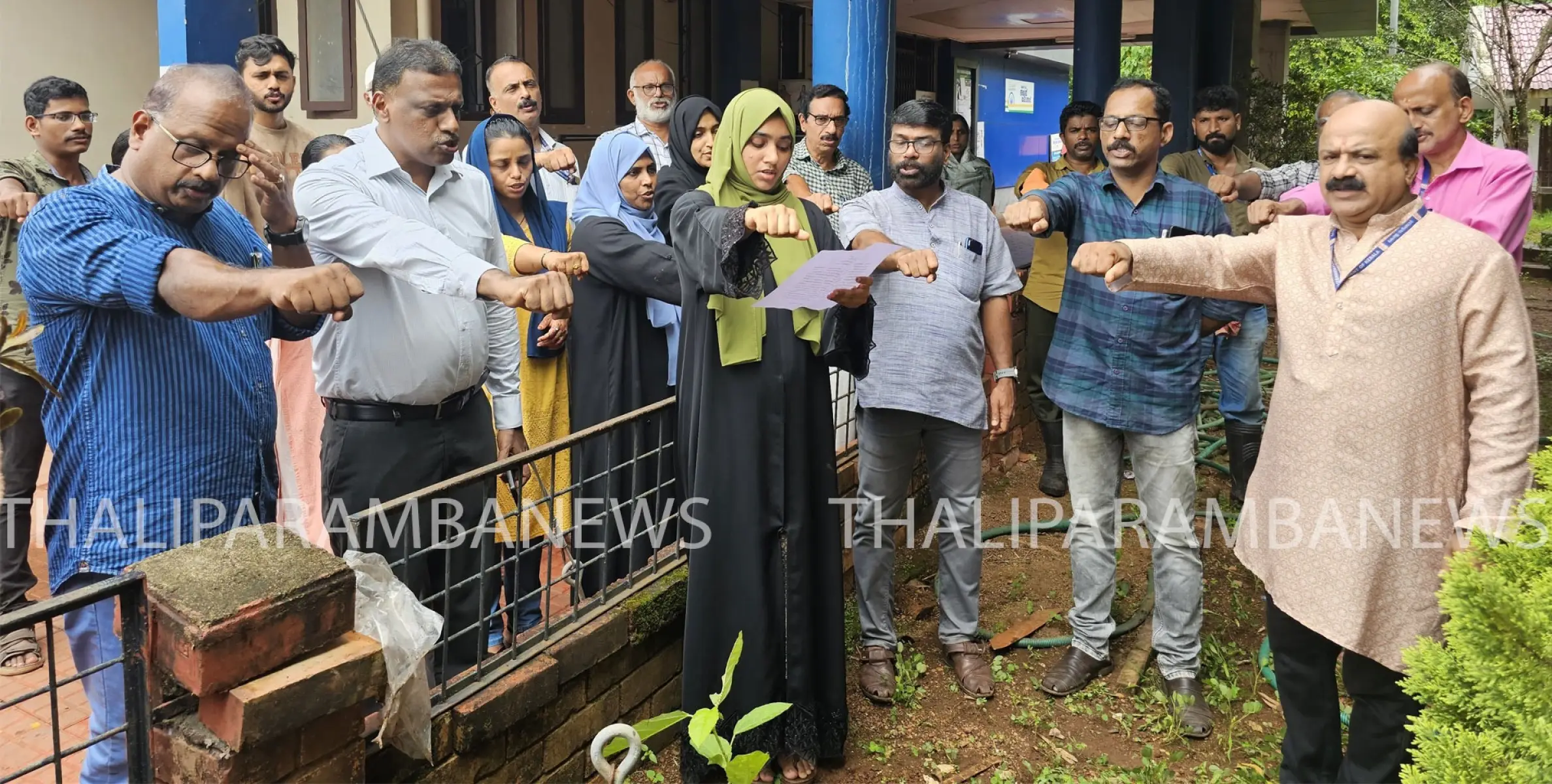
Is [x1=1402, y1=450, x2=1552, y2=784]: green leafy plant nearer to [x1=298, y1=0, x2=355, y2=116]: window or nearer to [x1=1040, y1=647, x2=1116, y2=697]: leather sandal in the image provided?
[x1=1040, y1=647, x2=1116, y2=697]: leather sandal

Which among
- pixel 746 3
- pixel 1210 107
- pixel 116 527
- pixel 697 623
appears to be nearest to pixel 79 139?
pixel 116 527

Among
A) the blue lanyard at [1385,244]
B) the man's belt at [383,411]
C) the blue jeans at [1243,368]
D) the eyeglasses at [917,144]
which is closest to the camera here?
the blue lanyard at [1385,244]

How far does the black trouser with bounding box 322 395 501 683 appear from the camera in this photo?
3256mm

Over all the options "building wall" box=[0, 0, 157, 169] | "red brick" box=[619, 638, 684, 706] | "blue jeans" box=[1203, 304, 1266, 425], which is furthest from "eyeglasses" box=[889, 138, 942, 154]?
"building wall" box=[0, 0, 157, 169]

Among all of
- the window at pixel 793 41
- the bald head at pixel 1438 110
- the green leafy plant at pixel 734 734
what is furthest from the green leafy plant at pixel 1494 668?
the window at pixel 793 41

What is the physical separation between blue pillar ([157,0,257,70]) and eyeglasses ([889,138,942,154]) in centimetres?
402

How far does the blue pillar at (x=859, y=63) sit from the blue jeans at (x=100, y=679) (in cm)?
397

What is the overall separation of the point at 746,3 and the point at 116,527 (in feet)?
33.1

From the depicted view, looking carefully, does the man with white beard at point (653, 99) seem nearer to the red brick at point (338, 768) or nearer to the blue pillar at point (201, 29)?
the blue pillar at point (201, 29)

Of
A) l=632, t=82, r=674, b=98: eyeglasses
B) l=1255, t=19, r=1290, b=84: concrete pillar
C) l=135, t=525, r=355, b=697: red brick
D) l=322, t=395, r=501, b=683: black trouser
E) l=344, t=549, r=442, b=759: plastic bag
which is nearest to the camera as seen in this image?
l=135, t=525, r=355, b=697: red brick

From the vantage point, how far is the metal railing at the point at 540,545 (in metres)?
3.27

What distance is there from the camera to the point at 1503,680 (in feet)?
6.93

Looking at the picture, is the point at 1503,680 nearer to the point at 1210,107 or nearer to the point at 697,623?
the point at 697,623

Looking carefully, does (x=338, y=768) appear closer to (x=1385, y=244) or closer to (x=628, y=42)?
(x=1385, y=244)
